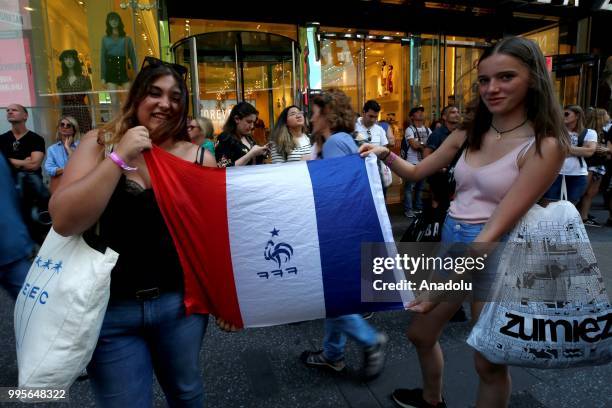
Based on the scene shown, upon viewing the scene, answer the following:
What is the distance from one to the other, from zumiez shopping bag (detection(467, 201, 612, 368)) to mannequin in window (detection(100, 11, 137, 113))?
26.9ft

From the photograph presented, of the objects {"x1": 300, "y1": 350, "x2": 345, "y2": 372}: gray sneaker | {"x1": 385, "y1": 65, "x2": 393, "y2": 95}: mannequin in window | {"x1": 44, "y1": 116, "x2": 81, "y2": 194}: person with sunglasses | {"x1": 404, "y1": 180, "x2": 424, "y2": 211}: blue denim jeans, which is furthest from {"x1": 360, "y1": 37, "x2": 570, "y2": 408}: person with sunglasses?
{"x1": 385, "y1": 65, "x2": 393, "y2": 95}: mannequin in window

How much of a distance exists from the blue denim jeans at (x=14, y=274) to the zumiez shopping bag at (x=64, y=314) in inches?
59.9

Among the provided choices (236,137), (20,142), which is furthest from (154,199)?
(20,142)

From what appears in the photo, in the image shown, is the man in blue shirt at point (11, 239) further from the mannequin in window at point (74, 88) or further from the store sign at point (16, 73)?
the store sign at point (16, 73)

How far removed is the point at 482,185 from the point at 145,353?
1.51m

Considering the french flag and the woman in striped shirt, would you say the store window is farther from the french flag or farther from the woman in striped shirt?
the french flag

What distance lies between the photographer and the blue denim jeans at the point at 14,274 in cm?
273

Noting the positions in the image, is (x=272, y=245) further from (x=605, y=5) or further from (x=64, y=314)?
(x=605, y=5)

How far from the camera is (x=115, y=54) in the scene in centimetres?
837

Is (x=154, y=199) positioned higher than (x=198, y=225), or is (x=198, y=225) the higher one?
(x=154, y=199)

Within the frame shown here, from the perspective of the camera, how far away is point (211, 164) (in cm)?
183

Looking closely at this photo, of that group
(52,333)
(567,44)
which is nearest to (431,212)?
(52,333)

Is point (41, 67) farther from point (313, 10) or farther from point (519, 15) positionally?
point (519, 15)
